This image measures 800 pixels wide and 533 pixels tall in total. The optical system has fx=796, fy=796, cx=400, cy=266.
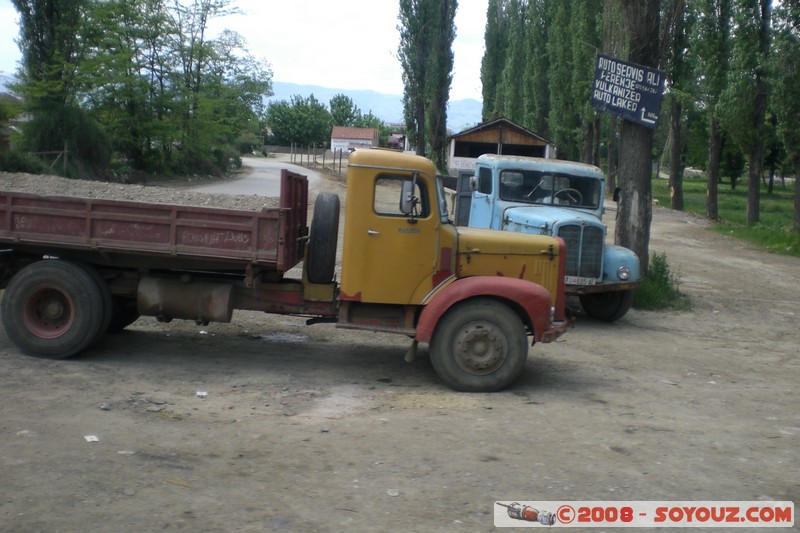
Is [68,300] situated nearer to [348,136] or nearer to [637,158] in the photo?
[637,158]

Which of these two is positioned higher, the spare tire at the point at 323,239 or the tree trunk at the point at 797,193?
the tree trunk at the point at 797,193

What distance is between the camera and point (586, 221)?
11.4 meters

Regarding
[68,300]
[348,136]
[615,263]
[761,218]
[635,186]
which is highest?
[348,136]

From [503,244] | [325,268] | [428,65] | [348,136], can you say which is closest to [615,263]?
[503,244]

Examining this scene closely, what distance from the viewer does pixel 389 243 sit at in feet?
25.8

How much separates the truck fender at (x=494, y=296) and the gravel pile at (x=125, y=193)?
2174mm

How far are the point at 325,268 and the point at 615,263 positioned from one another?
17.3ft

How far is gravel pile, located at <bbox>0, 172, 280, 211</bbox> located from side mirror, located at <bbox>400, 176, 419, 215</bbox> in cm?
159

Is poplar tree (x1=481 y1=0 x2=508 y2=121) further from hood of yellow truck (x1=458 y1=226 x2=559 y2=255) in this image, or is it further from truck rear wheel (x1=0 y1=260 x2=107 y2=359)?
truck rear wheel (x1=0 y1=260 x2=107 y2=359)

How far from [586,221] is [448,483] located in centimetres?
682

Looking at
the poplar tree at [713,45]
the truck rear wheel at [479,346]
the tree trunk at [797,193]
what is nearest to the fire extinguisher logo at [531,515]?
the truck rear wheel at [479,346]

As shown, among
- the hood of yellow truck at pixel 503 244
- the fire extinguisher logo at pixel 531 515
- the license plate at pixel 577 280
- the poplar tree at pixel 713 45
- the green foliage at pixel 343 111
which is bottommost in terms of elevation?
the fire extinguisher logo at pixel 531 515

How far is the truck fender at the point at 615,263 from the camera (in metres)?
11.6

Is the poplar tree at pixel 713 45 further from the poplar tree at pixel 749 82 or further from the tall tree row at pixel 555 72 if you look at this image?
the tall tree row at pixel 555 72
